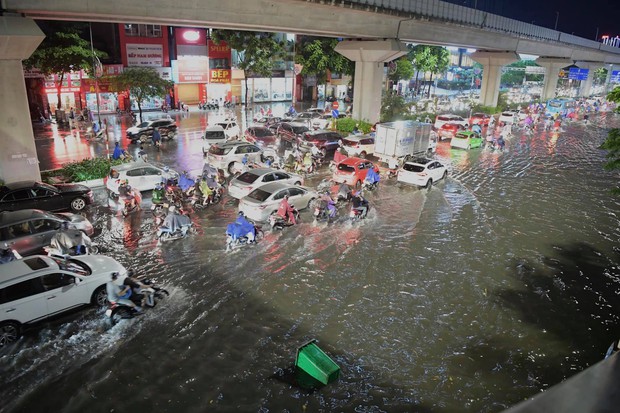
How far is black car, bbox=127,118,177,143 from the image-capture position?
31750 mm

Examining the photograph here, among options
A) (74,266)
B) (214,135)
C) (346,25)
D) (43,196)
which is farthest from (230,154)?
(346,25)

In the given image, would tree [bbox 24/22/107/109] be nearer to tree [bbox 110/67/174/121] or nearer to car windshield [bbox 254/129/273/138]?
tree [bbox 110/67/174/121]

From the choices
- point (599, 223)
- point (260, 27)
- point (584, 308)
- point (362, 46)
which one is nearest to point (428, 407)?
point (584, 308)

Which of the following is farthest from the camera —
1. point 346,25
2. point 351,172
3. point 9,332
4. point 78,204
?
point 346,25

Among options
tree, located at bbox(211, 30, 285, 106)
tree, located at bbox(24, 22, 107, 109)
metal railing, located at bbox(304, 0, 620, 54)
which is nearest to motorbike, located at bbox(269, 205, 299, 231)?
metal railing, located at bbox(304, 0, 620, 54)

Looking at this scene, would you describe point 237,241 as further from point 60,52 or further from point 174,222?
point 60,52

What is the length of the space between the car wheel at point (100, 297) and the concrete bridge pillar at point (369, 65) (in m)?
28.6

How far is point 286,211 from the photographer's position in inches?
649

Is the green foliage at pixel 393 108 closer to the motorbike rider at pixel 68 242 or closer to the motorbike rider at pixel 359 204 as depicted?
the motorbike rider at pixel 359 204

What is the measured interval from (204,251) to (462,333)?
8.10 metres

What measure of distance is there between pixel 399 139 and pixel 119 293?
19499 millimetres

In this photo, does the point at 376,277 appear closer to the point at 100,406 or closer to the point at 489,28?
the point at 100,406

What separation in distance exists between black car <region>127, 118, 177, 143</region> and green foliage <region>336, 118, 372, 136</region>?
42.6ft

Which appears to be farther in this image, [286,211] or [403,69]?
[403,69]
